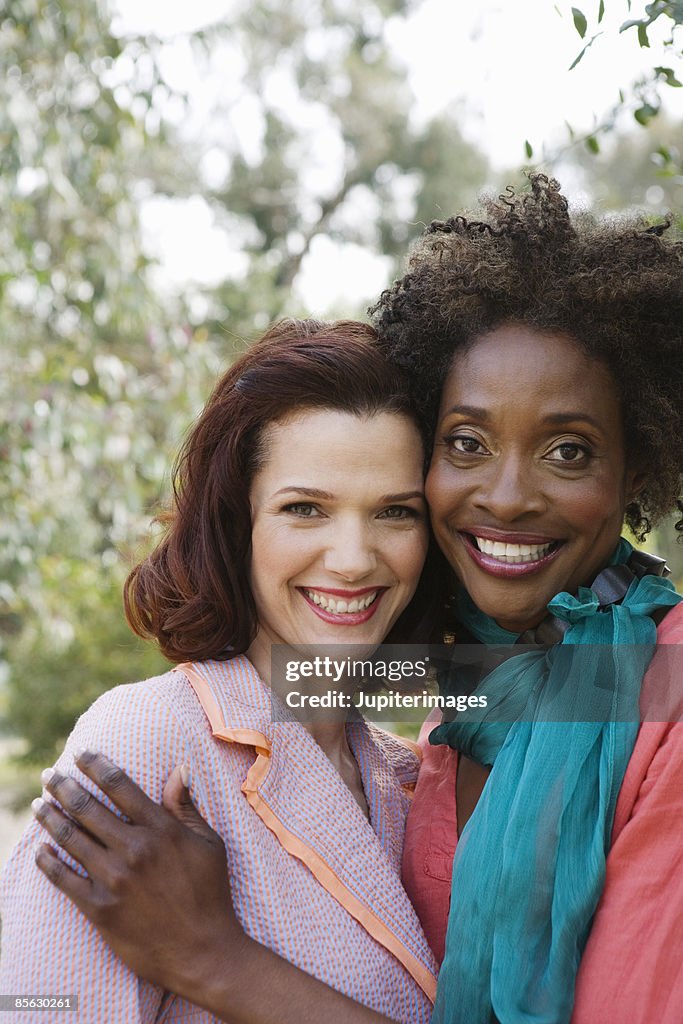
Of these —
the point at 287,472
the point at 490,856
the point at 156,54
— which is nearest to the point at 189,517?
the point at 287,472

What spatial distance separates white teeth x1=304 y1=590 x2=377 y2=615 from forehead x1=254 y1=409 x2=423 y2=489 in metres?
0.25

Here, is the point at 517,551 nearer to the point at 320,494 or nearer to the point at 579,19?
the point at 320,494

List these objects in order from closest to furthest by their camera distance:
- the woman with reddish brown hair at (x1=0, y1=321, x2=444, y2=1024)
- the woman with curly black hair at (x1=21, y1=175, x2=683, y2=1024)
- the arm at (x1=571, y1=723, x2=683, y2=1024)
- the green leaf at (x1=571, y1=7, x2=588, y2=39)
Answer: the arm at (x1=571, y1=723, x2=683, y2=1024) → the woman with curly black hair at (x1=21, y1=175, x2=683, y2=1024) → the woman with reddish brown hair at (x1=0, y1=321, x2=444, y2=1024) → the green leaf at (x1=571, y1=7, x2=588, y2=39)

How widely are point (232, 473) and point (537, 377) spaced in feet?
2.39

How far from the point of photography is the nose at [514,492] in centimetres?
222

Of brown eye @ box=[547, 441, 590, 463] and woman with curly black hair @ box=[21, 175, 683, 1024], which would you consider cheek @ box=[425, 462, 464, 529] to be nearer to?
woman with curly black hair @ box=[21, 175, 683, 1024]

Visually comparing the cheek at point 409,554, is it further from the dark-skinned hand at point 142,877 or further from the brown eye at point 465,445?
the dark-skinned hand at point 142,877

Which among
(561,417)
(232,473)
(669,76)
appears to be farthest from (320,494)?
(669,76)

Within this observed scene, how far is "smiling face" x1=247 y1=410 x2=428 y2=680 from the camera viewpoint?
2.40 meters

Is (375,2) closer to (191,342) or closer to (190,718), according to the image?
(191,342)

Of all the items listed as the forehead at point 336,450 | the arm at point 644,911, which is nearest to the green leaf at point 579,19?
the forehead at point 336,450

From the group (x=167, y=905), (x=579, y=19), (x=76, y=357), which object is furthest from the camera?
(x=76, y=357)

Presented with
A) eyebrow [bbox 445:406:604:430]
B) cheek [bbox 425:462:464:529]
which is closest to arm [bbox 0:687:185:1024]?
cheek [bbox 425:462:464:529]

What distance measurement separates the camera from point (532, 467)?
2240mm
